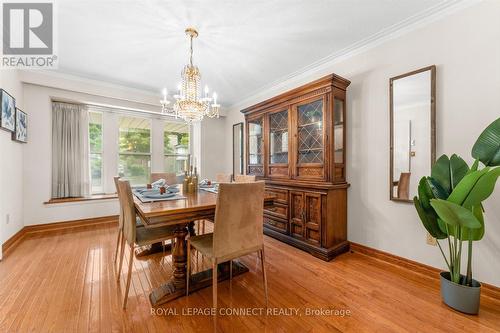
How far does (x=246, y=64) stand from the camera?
312cm

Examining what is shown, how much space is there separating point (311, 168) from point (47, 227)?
4407mm

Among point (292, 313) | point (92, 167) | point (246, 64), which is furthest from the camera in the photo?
point (92, 167)

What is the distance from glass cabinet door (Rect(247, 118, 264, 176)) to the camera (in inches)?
145

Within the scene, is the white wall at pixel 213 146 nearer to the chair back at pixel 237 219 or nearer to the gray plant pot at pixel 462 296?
the chair back at pixel 237 219

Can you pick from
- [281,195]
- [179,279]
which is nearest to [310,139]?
[281,195]

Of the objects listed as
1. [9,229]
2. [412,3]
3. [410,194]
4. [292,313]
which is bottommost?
[292,313]

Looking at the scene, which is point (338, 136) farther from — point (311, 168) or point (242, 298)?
point (242, 298)

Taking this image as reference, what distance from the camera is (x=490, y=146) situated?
1.47 metres

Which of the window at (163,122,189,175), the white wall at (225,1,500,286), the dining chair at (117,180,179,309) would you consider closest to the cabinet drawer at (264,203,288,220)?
the white wall at (225,1,500,286)

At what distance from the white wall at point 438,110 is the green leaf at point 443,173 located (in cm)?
45

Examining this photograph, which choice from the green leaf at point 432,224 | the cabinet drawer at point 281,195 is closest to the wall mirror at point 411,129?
the green leaf at point 432,224

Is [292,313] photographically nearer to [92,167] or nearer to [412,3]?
[412,3]

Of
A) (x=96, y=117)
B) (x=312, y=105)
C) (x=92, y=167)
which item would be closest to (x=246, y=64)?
(x=312, y=105)

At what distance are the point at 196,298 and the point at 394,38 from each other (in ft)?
11.1
